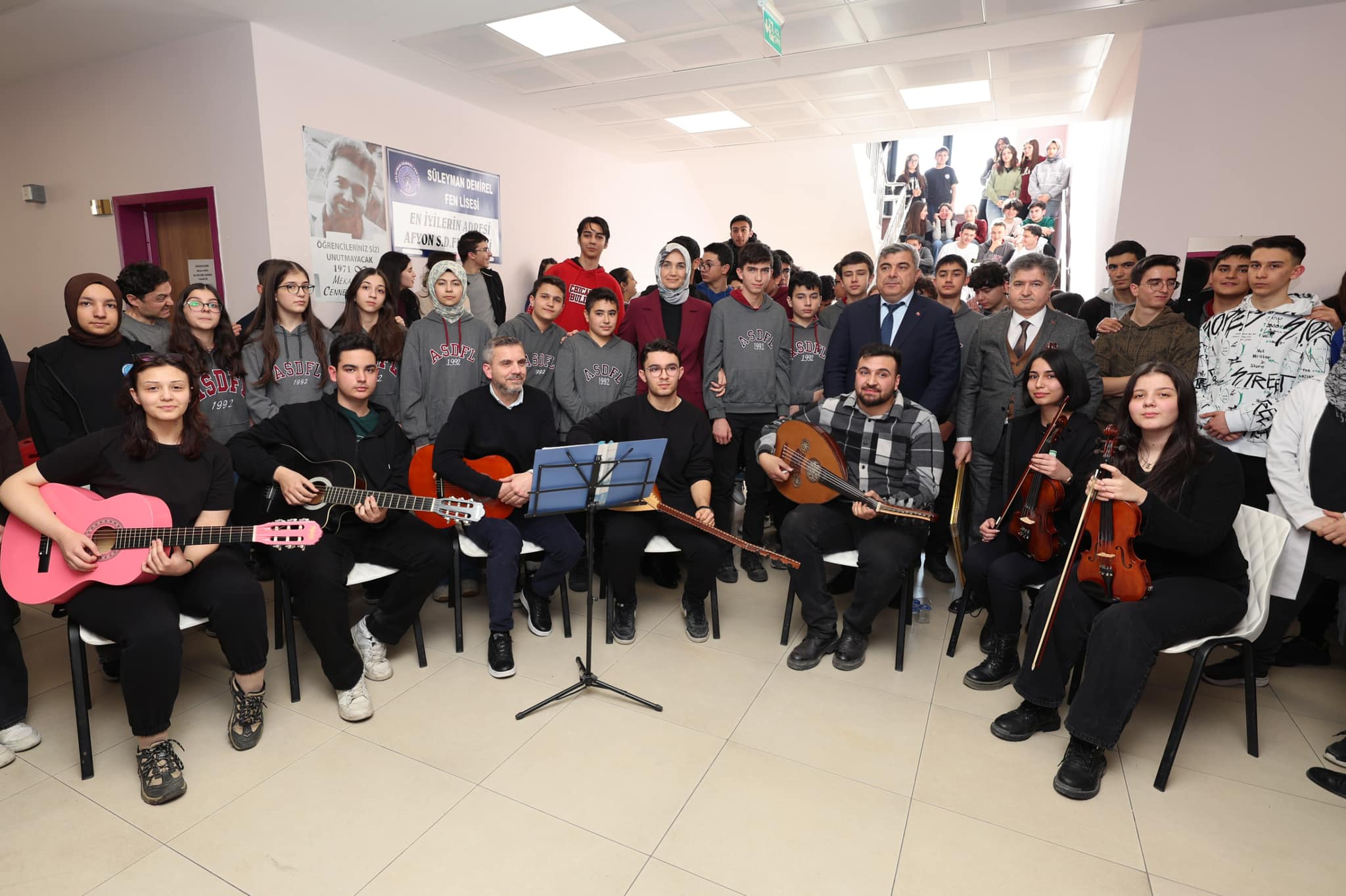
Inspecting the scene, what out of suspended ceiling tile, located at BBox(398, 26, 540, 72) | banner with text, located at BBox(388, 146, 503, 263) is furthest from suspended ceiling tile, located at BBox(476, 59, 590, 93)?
banner with text, located at BBox(388, 146, 503, 263)

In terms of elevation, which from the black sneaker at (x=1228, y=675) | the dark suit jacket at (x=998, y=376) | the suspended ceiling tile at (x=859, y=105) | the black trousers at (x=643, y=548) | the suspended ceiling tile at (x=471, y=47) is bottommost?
the black sneaker at (x=1228, y=675)

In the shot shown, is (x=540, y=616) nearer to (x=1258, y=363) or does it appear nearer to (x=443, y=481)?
(x=443, y=481)

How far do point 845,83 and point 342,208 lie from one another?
14.0 ft

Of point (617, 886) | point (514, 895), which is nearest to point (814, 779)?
point (617, 886)

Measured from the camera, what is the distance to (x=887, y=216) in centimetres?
963

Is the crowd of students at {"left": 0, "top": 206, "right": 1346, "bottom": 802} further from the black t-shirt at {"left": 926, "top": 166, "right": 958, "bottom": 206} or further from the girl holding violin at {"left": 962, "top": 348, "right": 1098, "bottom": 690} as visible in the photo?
the black t-shirt at {"left": 926, "top": 166, "right": 958, "bottom": 206}

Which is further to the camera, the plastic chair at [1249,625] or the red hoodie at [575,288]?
the red hoodie at [575,288]

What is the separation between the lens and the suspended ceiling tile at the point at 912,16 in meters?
4.29

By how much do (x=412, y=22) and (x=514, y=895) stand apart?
17.0ft

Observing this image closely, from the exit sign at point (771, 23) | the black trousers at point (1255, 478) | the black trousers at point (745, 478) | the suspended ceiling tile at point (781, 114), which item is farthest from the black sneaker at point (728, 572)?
the suspended ceiling tile at point (781, 114)

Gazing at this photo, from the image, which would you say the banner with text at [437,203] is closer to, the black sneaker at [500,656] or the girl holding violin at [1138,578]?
the black sneaker at [500,656]

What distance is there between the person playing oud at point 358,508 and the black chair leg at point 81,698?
0.59 m

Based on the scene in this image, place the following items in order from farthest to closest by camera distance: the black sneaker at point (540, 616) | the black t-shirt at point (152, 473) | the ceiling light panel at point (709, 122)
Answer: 1. the ceiling light panel at point (709, 122)
2. the black sneaker at point (540, 616)
3. the black t-shirt at point (152, 473)

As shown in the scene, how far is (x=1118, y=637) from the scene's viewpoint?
A: 2154 mm
